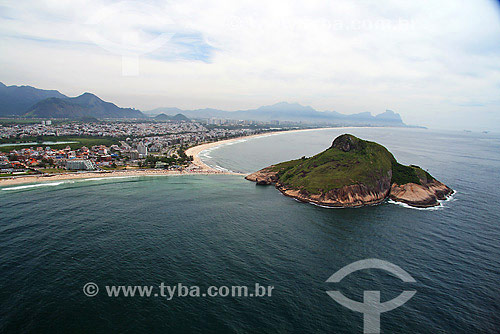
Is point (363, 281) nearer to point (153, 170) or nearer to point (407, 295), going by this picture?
point (407, 295)

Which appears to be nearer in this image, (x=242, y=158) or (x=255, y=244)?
(x=255, y=244)

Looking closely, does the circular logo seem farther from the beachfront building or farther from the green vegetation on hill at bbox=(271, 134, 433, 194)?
the beachfront building

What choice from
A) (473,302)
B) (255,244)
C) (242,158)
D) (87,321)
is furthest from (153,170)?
(473,302)

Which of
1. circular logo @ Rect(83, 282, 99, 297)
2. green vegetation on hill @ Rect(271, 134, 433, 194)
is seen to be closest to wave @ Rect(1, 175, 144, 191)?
circular logo @ Rect(83, 282, 99, 297)

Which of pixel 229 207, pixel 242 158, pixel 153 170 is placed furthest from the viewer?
pixel 242 158

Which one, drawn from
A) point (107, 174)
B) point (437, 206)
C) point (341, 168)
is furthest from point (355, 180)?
point (107, 174)

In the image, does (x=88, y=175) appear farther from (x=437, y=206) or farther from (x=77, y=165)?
(x=437, y=206)

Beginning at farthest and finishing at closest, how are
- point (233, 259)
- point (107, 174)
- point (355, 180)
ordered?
point (107, 174) → point (355, 180) → point (233, 259)

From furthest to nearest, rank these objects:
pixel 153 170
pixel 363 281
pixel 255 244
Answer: pixel 153 170 < pixel 255 244 < pixel 363 281
